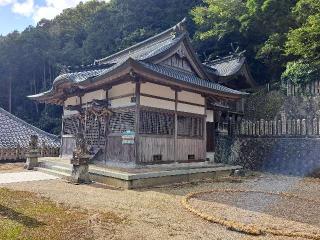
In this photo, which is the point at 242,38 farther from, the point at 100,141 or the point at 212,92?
the point at 100,141

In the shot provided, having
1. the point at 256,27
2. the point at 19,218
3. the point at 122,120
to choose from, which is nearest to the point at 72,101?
the point at 122,120

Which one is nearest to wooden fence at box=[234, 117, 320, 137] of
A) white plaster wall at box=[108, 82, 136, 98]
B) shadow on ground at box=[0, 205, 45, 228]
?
white plaster wall at box=[108, 82, 136, 98]

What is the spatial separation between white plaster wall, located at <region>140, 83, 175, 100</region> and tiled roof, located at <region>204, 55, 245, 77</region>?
712 cm

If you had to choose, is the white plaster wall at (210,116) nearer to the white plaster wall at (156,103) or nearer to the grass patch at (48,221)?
the white plaster wall at (156,103)

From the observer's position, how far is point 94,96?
15797mm

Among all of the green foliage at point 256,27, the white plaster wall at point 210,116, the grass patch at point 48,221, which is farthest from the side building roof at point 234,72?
the grass patch at point 48,221

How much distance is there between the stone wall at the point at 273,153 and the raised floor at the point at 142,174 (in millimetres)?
3210

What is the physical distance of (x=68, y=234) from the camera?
5.13 meters

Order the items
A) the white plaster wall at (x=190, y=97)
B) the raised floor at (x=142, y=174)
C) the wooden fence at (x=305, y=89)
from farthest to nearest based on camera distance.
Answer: the wooden fence at (x=305, y=89) < the white plaster wall at (x=190, y=97) < the raised floor at (x=142, y=174)

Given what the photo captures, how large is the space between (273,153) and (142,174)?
369 inches

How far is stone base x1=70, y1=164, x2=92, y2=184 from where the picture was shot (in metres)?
10.8

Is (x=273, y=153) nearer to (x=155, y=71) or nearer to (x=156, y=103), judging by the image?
(x=156, y=103)

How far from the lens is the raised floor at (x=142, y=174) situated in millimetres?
10360

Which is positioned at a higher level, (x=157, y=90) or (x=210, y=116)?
(x=157, y=90)
